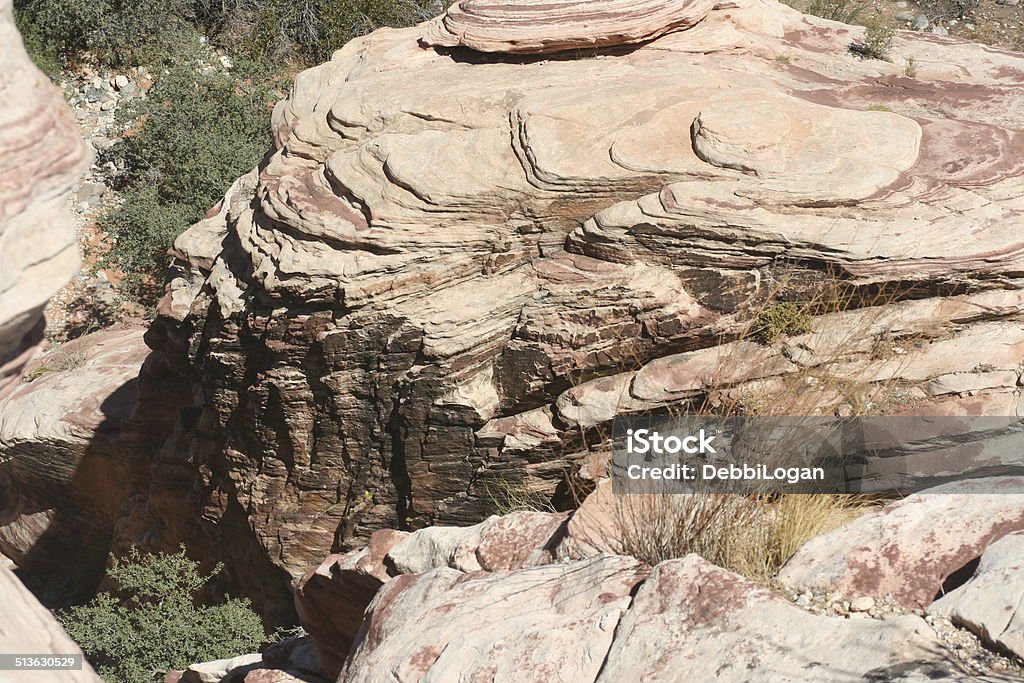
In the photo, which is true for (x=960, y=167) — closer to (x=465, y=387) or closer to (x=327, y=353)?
(x=465, y=387)

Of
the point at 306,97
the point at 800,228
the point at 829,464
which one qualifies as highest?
the point at 306,97

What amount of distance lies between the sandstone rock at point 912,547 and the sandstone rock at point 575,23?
15.1 feet

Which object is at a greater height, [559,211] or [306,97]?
[306,97]

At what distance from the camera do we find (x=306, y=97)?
332 inches

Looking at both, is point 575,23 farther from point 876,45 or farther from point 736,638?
point 736,638

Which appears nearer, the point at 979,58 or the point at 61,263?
the point at 61,263

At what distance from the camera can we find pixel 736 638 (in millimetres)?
3643

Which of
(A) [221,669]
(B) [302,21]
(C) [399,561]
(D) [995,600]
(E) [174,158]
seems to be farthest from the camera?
(B) [302,21]

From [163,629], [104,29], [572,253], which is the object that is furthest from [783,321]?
[104,29]

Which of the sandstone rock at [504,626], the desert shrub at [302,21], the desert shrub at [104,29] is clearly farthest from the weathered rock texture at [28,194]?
the desert shrub at [104,29]

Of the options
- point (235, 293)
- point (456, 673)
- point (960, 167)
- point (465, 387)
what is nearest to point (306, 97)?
point (235, 293)

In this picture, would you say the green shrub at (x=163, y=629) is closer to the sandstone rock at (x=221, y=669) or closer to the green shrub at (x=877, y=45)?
the sandstone rock at (x=221, y=669)

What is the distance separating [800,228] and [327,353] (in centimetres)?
327

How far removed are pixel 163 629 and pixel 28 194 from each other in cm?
657
